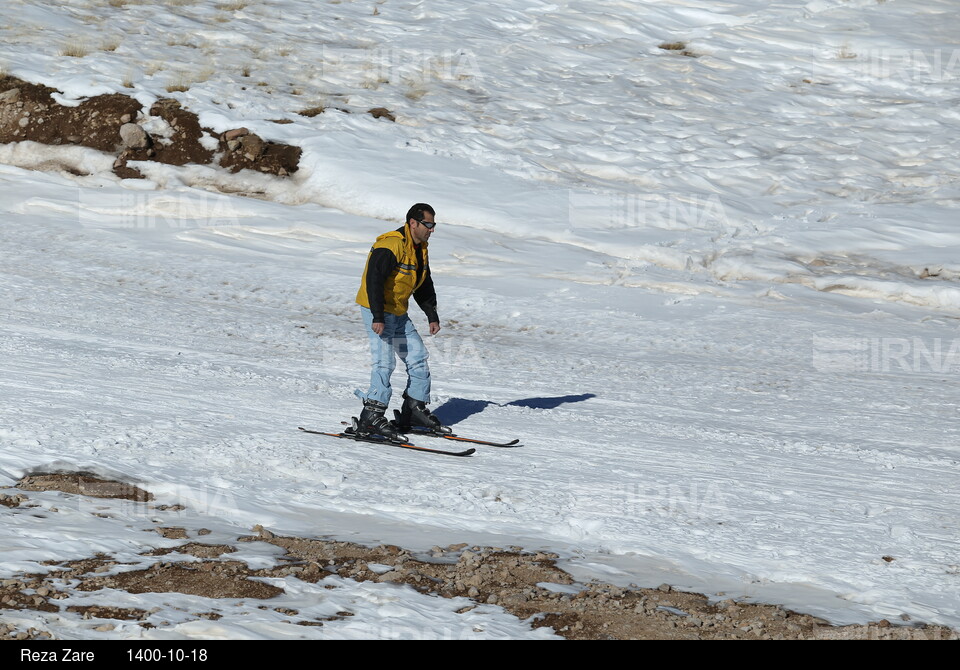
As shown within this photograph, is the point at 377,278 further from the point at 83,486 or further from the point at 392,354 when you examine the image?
the point at 83,486

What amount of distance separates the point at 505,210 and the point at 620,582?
12189mm

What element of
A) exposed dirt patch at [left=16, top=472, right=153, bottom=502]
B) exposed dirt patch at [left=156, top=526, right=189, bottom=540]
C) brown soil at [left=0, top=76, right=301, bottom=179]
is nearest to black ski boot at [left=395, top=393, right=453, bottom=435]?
exposed dirt patch at [left=16, top=472, right=153, bottom=502]

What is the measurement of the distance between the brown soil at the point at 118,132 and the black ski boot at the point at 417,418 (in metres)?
10.1

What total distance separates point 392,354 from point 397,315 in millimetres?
317

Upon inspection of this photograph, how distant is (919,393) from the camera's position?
10.8 meters

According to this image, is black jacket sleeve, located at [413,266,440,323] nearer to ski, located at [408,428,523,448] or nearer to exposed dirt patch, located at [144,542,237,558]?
→ ski, located at [408,428,523,448]

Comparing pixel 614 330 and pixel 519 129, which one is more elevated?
pixel 519 129

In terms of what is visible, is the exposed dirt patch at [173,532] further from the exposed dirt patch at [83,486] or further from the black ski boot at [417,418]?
the black ski boot at [417,418]

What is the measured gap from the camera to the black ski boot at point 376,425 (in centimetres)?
808

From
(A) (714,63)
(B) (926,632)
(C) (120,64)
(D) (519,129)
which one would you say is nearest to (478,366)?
(B) (926,632)

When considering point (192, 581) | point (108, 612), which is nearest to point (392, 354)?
point (192, 581)

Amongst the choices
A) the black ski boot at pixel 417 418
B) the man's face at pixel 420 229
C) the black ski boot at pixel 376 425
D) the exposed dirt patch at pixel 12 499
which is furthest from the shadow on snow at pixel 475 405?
the exposed dirt patch at pixel 12 499

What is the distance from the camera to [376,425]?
8086 mm
